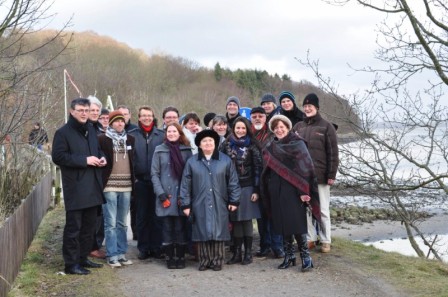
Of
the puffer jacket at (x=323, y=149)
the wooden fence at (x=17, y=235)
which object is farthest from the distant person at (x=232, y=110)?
the wooden fence at (x=17, y=235)

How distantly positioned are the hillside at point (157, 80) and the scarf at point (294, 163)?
35.4 metres

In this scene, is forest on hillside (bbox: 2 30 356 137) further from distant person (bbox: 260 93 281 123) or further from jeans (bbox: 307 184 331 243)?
jeans (bbox: 307 184 331 243)

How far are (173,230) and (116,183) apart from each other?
93cm

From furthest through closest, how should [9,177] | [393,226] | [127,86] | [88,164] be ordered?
[127,86] < [393,226] < [9,177] < [88,164]

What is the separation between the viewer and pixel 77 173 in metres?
6.56

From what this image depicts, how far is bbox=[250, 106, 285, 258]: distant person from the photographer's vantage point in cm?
745

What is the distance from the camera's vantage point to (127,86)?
57.4 meters

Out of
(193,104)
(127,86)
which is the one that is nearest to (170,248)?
(193,104)

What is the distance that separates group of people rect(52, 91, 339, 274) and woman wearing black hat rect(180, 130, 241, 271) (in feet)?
0.04

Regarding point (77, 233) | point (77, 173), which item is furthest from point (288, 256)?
point (77, 173)

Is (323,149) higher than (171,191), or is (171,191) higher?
(323,149)

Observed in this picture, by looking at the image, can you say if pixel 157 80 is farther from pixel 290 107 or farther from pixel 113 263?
pixel 113 263

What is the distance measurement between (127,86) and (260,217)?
51.7 m

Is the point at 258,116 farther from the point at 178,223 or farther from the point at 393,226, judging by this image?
the point at 393,226
